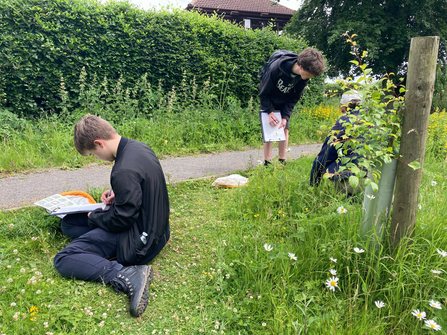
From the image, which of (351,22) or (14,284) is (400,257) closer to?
(14,284)

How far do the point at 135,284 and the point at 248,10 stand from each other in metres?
27.5

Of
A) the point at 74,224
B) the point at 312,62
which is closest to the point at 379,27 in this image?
the point at 312,62

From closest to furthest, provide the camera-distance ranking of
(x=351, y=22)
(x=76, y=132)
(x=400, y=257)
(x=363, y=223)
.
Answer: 1. (x=400, y=257)
2. (x=363, y=223)
3. (x=76, y=132)
4. (x=351, y=22)

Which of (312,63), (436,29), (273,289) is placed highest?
(436,29)

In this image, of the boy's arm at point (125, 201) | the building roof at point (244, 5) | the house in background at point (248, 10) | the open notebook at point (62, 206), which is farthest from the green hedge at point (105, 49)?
the building roof at point (244, 5)

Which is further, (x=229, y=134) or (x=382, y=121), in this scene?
(x=229, y=134)

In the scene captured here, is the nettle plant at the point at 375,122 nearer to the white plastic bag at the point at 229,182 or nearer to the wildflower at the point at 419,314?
the wildflower at the point at 419,314

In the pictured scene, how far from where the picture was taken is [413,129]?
1948mm

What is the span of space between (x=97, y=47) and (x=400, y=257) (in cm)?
672

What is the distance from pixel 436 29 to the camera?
53.9 feet

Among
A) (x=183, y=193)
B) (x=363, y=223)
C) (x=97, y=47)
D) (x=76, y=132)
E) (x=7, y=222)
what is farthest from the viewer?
(x=97, y=47)

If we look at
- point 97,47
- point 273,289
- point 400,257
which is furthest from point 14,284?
point 97,47

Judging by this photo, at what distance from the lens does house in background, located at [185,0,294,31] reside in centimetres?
2505

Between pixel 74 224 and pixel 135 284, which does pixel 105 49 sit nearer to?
pixel 74 224
